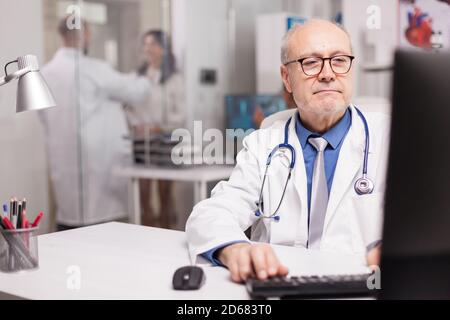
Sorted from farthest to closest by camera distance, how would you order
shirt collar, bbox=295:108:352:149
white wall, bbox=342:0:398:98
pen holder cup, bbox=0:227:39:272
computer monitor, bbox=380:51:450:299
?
white wall, bbox=342:0:398:98 → shirt collar, bbox=295:108:352:149 → pen holder cup, bbox=0:227:39:272 → computer monitor, bbox=380:51:450:299

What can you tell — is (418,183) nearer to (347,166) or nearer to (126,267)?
(126,267)

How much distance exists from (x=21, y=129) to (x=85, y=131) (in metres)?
0.43

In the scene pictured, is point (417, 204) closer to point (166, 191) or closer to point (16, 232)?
point (16, 232)

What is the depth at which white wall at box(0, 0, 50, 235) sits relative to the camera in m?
3.03

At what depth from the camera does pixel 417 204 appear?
604mm

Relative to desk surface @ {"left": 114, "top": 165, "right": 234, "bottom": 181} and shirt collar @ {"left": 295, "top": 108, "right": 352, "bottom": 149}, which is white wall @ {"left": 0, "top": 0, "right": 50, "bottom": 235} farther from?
shirt collar @ {"left": 295, "top": 108, "right": 352, "bottom": 149}

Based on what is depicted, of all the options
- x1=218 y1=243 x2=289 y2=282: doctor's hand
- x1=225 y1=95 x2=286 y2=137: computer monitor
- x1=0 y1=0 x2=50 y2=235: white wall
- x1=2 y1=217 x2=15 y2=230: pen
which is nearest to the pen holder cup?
x1=2 y1=217 x2=15 y2=230: pen

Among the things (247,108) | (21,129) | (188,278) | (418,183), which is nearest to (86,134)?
(21,129)

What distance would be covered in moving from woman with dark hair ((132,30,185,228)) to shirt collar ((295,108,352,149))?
2.17 m

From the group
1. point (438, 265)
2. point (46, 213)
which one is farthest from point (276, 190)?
point (46, 213)

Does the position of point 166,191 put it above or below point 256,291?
below

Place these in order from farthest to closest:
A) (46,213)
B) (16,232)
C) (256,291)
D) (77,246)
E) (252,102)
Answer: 1. (252,102)
2. (46,213)
3. (77,246)
4. (16,232)
5. (256,291)

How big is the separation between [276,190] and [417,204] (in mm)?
849

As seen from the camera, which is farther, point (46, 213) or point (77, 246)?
point (46, 213)
